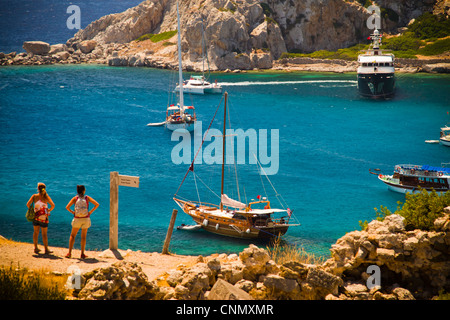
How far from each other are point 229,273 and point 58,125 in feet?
183

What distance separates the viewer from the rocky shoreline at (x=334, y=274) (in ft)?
38.2

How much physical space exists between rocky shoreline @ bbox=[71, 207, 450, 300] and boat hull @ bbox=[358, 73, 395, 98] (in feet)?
241

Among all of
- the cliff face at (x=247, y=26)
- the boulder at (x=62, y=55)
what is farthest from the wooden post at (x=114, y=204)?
the boulder at (x=62, y=55)

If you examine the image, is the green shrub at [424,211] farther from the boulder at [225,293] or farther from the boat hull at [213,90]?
the boat hull at [213,90]

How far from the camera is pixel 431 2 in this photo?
138 metres

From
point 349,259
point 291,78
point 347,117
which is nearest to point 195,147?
point 347,117

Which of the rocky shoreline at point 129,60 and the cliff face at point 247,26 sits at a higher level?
the cliff face at point 247,26

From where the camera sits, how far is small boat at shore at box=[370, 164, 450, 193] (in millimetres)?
38250

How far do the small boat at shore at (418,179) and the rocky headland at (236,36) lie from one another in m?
79.7

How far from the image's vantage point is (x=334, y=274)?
13250 mm
